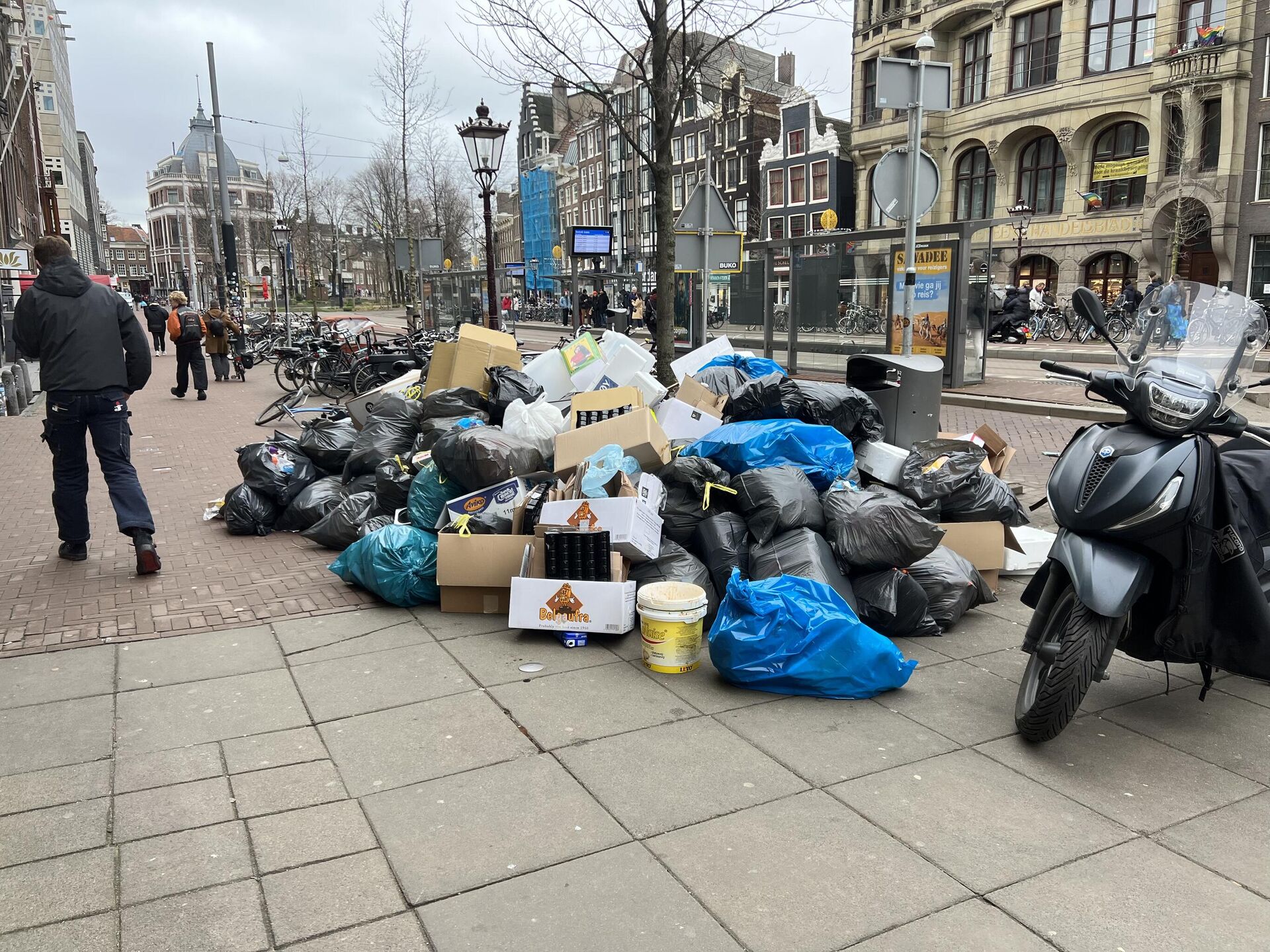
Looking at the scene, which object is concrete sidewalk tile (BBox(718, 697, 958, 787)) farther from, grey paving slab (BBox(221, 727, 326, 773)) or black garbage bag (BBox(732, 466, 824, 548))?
grey paving slab (BBox(221, 727, 326, 773))

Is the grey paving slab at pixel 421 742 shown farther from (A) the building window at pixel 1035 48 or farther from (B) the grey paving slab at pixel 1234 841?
(A) the building window at pixel 1035 48

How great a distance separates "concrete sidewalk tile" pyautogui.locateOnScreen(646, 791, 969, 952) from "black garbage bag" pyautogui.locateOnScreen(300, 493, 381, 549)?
12.5ft

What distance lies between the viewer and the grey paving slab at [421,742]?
3.08 metres

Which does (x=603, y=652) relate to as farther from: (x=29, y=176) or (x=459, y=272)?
(x=29, y=176)

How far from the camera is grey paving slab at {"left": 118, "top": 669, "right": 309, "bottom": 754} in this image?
11.0 feet

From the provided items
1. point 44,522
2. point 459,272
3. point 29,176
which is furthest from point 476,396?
point 29,176

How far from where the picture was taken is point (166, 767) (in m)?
3.12

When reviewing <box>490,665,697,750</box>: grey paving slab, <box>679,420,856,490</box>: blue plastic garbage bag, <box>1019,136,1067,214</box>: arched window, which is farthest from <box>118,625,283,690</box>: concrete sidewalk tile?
<box>1019,136,1067,214</box>: arched window

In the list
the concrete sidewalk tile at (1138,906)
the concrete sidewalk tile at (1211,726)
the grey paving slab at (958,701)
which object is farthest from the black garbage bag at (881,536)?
the concrete sidewalk tile at (1138,906)

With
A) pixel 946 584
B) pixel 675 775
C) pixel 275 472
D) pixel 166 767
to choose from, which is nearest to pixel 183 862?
pixel 166 767

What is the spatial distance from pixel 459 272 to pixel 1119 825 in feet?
89.9

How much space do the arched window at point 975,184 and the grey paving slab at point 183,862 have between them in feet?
133

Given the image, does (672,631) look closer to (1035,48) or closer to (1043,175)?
(1043,175)

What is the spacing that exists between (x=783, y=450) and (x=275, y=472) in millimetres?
3699
